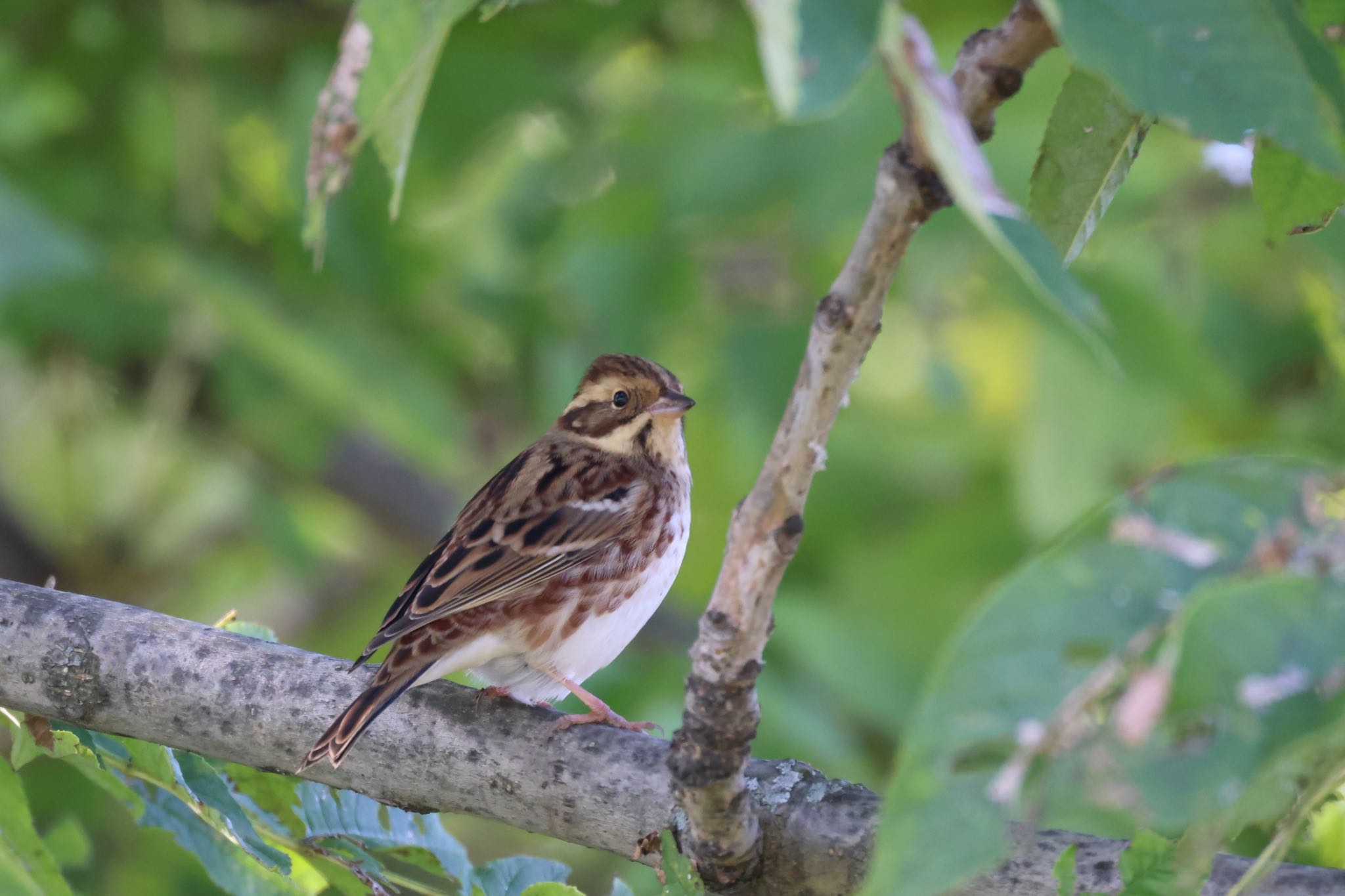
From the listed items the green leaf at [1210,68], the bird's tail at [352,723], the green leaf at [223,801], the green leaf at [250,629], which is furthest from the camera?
the green leaf at [250,629]

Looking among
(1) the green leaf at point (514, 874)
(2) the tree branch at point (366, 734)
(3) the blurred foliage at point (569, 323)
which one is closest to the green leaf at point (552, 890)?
(2) the tree branch at point (366, 734)

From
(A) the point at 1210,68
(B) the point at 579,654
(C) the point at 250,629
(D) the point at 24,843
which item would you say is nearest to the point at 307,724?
(C) the point at 250,629

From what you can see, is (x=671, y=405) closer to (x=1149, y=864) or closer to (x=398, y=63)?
(x=1149, y=864)

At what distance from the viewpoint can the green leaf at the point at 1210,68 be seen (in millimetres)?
1142

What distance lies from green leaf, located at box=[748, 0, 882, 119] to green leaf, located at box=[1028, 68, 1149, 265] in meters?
0.56

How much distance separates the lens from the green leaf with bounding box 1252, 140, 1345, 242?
1576mm

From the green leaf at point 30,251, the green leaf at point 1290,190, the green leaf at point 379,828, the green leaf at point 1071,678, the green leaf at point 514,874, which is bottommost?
the green leaf at point 514,874

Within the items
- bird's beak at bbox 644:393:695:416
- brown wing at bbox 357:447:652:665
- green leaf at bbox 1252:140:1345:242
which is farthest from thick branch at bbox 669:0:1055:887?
bird's beak at bbox 644:393:695:416

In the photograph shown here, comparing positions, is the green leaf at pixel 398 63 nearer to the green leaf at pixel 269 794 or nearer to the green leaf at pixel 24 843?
the green leaf at pixel 24 843

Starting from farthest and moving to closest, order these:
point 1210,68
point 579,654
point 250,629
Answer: point 579,654
point 250,629
point 1210,68

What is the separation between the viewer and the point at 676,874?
6.45 ft

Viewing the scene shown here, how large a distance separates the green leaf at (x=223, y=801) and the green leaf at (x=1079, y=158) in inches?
55.5

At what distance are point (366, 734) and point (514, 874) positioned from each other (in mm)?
370

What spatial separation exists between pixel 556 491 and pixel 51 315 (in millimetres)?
2325
